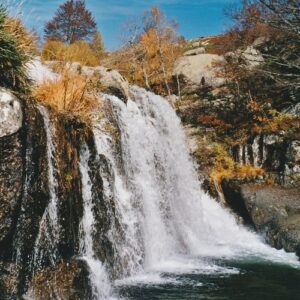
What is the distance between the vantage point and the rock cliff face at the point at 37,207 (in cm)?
685

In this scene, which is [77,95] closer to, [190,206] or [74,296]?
[74,296]

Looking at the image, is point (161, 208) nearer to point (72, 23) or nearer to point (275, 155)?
point (275, 155)

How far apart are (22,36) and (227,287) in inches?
284

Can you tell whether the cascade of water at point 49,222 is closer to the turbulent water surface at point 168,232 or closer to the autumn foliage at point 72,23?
the turbulent water surface at point 168,232

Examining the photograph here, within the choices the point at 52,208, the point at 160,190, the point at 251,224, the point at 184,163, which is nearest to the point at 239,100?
the point at 184,163

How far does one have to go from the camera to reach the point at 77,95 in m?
8.98

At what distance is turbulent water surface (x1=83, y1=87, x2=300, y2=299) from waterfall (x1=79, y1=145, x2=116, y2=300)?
101 millimetres

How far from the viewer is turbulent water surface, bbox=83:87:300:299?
980 centimetres

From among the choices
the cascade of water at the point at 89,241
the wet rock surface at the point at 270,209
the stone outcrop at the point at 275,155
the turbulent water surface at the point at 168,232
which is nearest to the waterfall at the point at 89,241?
the cascade of water at the point at 89,241

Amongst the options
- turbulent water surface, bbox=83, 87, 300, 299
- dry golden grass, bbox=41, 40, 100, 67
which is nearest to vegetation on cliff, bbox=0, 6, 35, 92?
dry golden grass, bbox=41, 40, 100, 67

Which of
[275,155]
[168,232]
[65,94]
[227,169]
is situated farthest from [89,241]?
[275,155]

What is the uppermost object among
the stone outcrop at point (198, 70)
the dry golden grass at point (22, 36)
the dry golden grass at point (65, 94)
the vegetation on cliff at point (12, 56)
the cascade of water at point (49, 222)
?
the stone outcrop at point (198, 70)

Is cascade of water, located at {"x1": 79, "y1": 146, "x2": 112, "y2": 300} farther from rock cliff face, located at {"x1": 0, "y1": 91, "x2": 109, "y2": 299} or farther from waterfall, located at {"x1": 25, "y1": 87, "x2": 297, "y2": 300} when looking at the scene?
rock cliff face, located at {"x1": 0, "y1": 91, "x2": 109, "y2": 299}

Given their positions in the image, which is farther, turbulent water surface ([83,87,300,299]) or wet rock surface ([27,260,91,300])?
turbulent water surface ([83,87,300,299])
